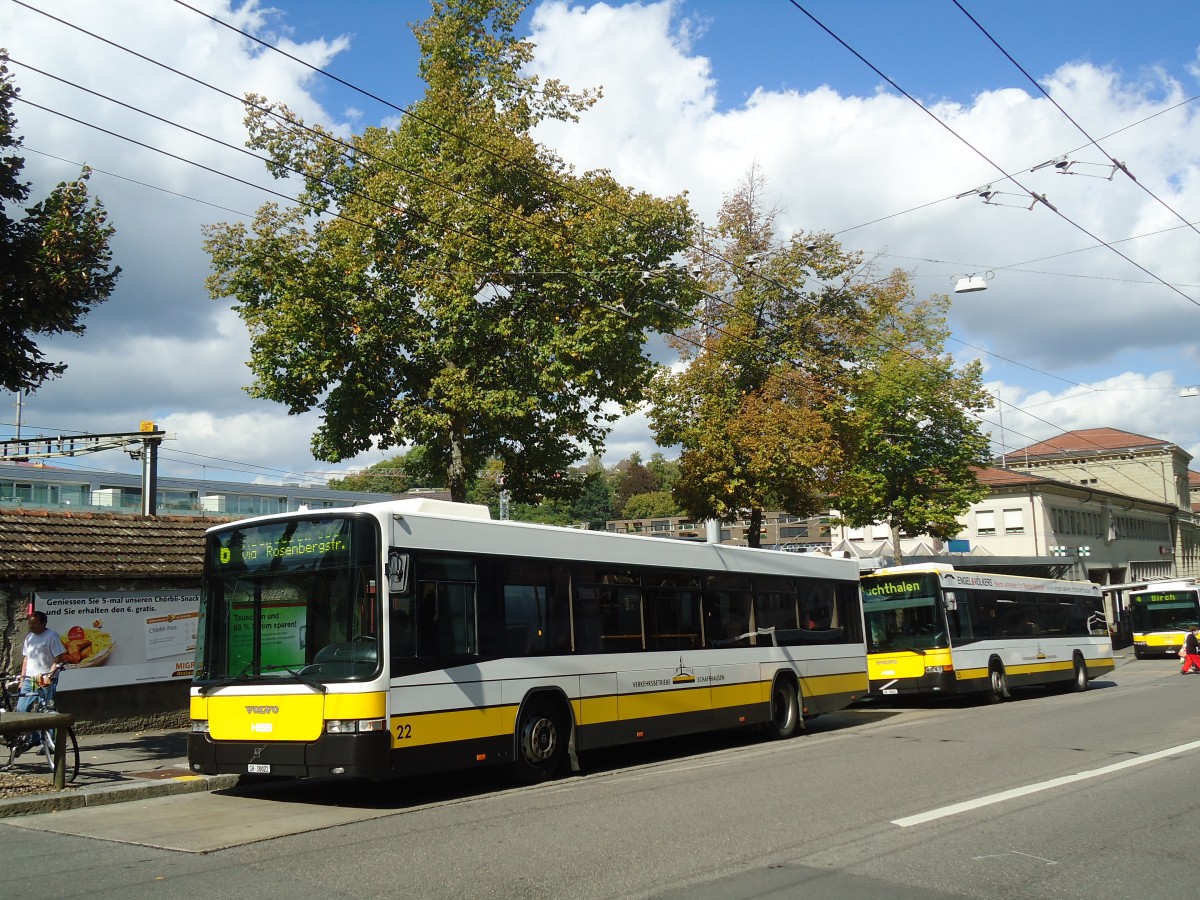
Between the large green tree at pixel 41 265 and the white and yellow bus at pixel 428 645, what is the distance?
2.97m

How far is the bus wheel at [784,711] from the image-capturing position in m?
17.1

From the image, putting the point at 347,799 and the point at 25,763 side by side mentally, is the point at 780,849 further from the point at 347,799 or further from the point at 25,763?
the point at 25,763

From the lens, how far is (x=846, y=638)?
19.3m

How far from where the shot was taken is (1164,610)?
45.1 meters

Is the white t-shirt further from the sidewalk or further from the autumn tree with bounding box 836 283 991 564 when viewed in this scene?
the autumn tree with bounding box 836 283 991 564

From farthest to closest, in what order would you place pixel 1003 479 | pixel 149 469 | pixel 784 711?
1. pixel 1003 479
2. pixel 149 469
3. pixel 784 711

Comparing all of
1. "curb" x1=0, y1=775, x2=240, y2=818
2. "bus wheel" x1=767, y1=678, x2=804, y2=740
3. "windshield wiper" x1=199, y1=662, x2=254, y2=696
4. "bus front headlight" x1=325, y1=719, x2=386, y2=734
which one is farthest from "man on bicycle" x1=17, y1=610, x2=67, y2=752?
"bus wheel" x1=767, y1=678, x2=804, y2=740

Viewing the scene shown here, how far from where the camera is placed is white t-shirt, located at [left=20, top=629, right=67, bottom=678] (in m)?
12.4

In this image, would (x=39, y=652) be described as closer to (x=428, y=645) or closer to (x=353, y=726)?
(x=353, y=726)

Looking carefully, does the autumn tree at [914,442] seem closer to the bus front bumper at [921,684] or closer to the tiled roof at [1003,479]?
the bus front bumper at [921,684]

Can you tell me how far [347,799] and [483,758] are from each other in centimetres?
143

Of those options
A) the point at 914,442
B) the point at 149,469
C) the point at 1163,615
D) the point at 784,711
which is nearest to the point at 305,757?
the point at 784,711

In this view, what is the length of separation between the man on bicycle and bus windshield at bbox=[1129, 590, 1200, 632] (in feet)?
144

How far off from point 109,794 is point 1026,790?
29.4 ft
